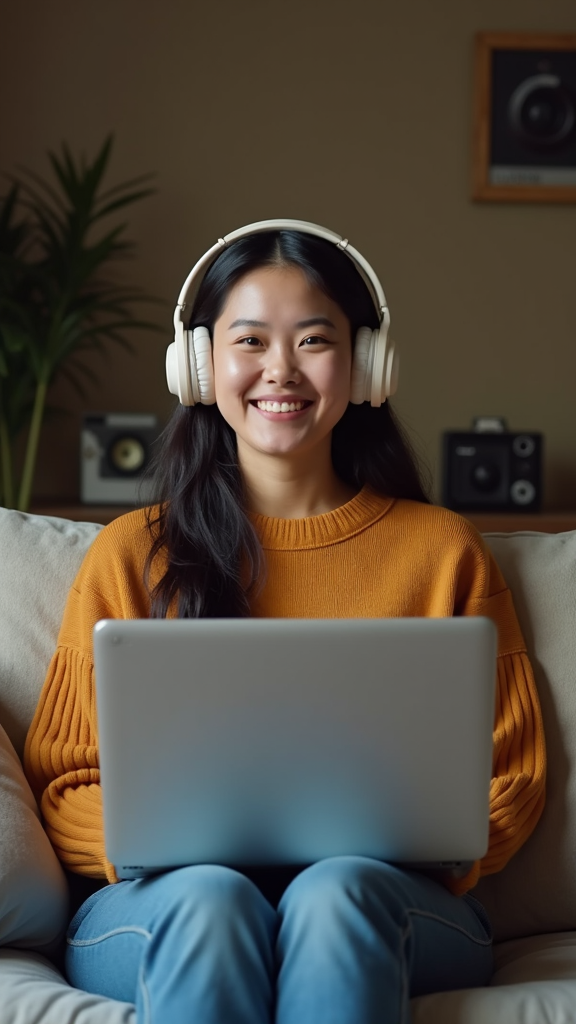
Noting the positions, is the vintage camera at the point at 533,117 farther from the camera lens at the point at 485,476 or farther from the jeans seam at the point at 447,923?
the jeans seam at the point at 447,923

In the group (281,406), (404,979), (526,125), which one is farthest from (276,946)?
(526,125)

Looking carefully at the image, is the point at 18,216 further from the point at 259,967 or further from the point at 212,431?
the point at 259,967

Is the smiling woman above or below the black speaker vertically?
above

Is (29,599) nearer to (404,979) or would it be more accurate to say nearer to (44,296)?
(404,979)

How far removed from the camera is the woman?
1419mm

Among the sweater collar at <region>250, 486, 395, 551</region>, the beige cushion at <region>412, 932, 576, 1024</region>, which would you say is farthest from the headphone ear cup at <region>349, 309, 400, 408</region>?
the beige cushion at <region>412, 932, 576, 1024</region>

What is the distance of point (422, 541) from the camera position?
5.18 ft

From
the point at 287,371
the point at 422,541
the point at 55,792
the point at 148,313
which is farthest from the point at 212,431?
the point at 148,313

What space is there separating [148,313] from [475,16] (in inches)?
54.4

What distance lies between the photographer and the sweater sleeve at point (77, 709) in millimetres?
1427

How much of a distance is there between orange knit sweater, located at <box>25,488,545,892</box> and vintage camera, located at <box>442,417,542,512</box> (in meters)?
1.83

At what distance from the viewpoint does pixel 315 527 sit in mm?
1581

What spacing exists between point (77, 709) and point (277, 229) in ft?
2.23

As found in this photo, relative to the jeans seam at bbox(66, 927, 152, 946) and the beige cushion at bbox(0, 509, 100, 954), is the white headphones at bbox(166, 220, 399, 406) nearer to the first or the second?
the beige cushion at bbox(0, 509, 100, 954)
